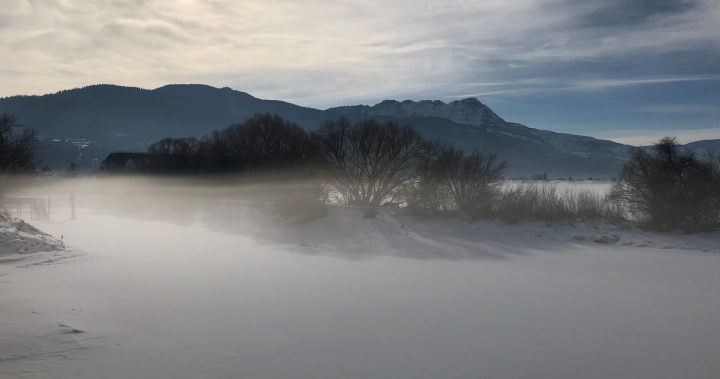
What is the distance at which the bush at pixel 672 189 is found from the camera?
15875 millimetres

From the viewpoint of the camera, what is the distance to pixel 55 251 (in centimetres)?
1052

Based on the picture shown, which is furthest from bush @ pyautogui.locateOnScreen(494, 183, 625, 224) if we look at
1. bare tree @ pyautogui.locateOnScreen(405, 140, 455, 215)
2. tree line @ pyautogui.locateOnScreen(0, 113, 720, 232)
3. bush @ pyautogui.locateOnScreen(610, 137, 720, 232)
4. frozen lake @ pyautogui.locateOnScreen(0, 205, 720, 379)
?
frozen lake @ pyautogui.locateOnScreen(0, 205, 720, 379)

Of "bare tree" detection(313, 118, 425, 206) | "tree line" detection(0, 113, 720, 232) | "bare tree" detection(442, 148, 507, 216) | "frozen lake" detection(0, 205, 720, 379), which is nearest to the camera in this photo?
"frozen lake" detection(0, 205, 720, 379)

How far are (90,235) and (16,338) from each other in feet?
39.9

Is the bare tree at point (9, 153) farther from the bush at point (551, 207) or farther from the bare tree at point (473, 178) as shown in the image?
the bush at point (551, 207)

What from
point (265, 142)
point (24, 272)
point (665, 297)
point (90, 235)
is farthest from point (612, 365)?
point (265, 142)

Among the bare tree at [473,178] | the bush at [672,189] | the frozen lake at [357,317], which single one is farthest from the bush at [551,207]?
the frozen lake at [357,317]

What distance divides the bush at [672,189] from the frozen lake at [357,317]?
3313 millimetres

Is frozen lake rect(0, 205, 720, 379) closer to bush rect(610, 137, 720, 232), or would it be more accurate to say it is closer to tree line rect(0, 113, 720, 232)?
bush rect(610, 137, 720, 232)

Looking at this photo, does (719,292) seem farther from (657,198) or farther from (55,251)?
(55,251)

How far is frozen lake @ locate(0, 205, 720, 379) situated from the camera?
5.05 m

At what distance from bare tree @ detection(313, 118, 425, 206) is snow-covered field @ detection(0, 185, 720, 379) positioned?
564 inches

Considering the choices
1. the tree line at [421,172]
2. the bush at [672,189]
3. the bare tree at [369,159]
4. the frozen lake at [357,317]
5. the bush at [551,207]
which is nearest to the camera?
the frozen lake at [357,317]

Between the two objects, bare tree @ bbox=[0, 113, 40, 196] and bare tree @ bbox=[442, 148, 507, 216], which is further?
bare tree @ bbox=[0, 113, 40, 196]
